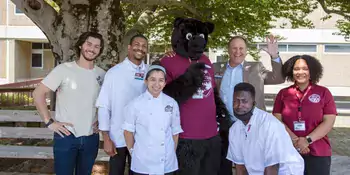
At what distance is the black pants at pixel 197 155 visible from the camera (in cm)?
365

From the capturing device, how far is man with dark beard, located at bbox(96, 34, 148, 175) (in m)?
3.64

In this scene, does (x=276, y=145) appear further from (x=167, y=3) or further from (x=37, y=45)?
(x=37, y=45)

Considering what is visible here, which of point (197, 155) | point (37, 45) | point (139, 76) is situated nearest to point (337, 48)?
point (37, 45)

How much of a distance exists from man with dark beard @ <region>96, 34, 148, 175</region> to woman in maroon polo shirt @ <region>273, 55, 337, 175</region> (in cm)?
143

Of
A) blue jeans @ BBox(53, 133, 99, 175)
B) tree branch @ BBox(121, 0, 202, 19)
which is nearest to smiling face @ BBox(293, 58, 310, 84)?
blue jeans @ BBox(53, 133, 99, 175)

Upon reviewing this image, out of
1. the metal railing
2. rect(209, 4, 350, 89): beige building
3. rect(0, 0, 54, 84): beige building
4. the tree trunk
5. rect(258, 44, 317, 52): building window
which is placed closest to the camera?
the tree trunk

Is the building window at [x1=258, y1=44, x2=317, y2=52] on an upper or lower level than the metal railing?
upper

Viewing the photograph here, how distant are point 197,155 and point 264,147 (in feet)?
2.80

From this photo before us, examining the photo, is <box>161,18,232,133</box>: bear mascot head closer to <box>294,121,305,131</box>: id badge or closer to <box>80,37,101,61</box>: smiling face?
<box>80,37,101,61</box>: smiling face

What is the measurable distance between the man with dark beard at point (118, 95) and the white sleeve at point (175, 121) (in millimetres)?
434

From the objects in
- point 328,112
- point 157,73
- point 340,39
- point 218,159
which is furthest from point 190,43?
point 340,39

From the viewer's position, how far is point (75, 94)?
143 inches

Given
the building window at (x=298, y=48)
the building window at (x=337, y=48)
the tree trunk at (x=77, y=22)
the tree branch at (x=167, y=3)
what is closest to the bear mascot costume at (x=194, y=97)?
the tree trunk at (x=77, y=22)

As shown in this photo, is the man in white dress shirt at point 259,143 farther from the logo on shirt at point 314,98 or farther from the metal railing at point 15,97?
the metal railing at point 15,97
